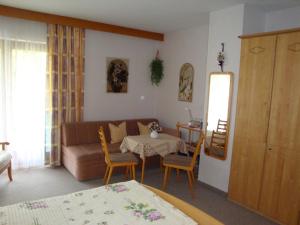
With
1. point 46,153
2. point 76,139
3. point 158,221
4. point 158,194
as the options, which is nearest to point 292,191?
point 158,194

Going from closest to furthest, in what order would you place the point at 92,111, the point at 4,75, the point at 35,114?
the point at 4,75, the point at 35,114, the point at 92,111

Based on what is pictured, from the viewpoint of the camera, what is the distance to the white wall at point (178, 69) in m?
4.73

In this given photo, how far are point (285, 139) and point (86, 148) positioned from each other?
3.05 m

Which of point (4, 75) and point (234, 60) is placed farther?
point (4, 75)

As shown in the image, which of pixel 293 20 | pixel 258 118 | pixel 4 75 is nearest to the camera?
pixel 258 118

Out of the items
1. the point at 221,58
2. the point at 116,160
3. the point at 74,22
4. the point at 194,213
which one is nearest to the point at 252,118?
the point at 221,58

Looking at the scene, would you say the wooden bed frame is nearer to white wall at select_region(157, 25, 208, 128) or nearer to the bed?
the bed

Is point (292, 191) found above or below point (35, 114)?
below

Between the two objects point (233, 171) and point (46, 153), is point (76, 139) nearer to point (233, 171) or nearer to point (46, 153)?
point (46, 153)

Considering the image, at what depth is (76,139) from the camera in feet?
15.3

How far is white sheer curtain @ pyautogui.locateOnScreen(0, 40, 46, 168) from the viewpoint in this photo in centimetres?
416

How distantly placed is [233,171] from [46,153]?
3.20m

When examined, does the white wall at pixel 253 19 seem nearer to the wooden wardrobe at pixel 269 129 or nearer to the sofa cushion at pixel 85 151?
the wooden wardrobe at pixel 269 129

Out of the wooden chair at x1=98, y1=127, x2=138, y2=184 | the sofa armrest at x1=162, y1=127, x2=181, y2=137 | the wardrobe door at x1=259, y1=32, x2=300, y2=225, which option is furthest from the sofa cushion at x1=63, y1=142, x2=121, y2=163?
the wardrobe door at x1=259, y1=32, x2=300, y2=225
